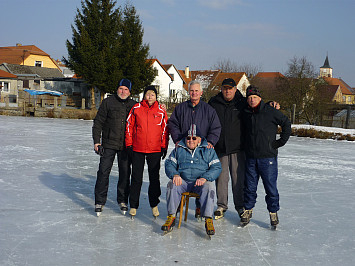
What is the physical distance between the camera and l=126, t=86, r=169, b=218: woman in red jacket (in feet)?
13.3

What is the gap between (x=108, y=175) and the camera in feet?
14.4

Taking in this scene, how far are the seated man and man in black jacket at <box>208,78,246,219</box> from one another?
389 mm

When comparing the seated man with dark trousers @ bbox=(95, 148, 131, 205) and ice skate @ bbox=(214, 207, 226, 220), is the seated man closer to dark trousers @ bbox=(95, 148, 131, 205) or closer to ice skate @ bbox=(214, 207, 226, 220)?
ice skate @ bbox=(214, 207, 226, 220)

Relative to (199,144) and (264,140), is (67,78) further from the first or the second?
(264,140)

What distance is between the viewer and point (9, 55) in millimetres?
54250

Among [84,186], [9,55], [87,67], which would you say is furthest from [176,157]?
[9,55]

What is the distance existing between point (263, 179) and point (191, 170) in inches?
32.8

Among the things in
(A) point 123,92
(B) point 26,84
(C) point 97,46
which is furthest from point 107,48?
(A) point 123,92

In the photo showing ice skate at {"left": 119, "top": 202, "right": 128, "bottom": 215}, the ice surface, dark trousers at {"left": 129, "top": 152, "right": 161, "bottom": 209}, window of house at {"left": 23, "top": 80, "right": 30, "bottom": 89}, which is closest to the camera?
the ice surface

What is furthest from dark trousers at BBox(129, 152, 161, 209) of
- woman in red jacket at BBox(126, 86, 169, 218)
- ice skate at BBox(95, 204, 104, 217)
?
ice skate at BBox(95, 204, 104, 217)

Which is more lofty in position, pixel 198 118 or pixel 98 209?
pixel 198 118

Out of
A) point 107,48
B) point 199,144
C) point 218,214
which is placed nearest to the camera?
point 199,144

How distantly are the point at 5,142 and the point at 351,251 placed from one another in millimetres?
9340

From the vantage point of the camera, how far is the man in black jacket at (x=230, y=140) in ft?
13.6
